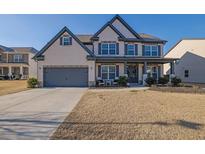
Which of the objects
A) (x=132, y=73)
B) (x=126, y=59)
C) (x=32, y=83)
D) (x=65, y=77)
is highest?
(x=126, y=59)

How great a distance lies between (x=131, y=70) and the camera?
1126 inches

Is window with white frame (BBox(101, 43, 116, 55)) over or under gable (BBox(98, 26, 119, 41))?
under

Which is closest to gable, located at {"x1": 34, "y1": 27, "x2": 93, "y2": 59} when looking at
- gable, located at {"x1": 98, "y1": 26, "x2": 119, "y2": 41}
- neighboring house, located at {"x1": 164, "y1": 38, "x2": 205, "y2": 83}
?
gable, located at {"x1": 98, "y1": 26, "x2": 119, "y2": 41}

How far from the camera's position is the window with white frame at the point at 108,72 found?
26.8 metres

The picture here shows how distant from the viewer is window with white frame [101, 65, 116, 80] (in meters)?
26.8

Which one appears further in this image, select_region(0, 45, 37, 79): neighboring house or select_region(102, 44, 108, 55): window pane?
select_region(0, 45, 37, 79): neighboring house

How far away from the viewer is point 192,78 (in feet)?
110

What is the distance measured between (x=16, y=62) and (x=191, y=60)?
1406 inches

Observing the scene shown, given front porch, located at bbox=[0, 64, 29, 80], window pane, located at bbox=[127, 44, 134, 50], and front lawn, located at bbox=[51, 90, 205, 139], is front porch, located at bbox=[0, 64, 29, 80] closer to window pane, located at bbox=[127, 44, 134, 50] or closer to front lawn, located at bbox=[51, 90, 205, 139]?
window pane, located at bbox=[127, 44, 134, 50]

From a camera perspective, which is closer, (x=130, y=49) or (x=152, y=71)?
(x=130, y=49)

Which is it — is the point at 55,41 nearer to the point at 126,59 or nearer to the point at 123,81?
the point at 126,59

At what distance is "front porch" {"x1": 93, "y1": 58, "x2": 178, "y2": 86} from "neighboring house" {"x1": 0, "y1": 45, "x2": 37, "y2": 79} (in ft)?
85.1

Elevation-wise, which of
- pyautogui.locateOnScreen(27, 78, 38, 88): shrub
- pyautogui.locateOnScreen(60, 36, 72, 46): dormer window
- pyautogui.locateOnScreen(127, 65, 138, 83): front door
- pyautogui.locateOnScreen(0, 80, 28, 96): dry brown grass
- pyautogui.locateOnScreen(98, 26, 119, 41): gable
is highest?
pyautogui.locateOnScreen(98, 26, 119, 41): gable

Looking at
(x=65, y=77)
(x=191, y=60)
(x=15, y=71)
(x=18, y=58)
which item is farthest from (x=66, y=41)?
(x=18, y=58)
